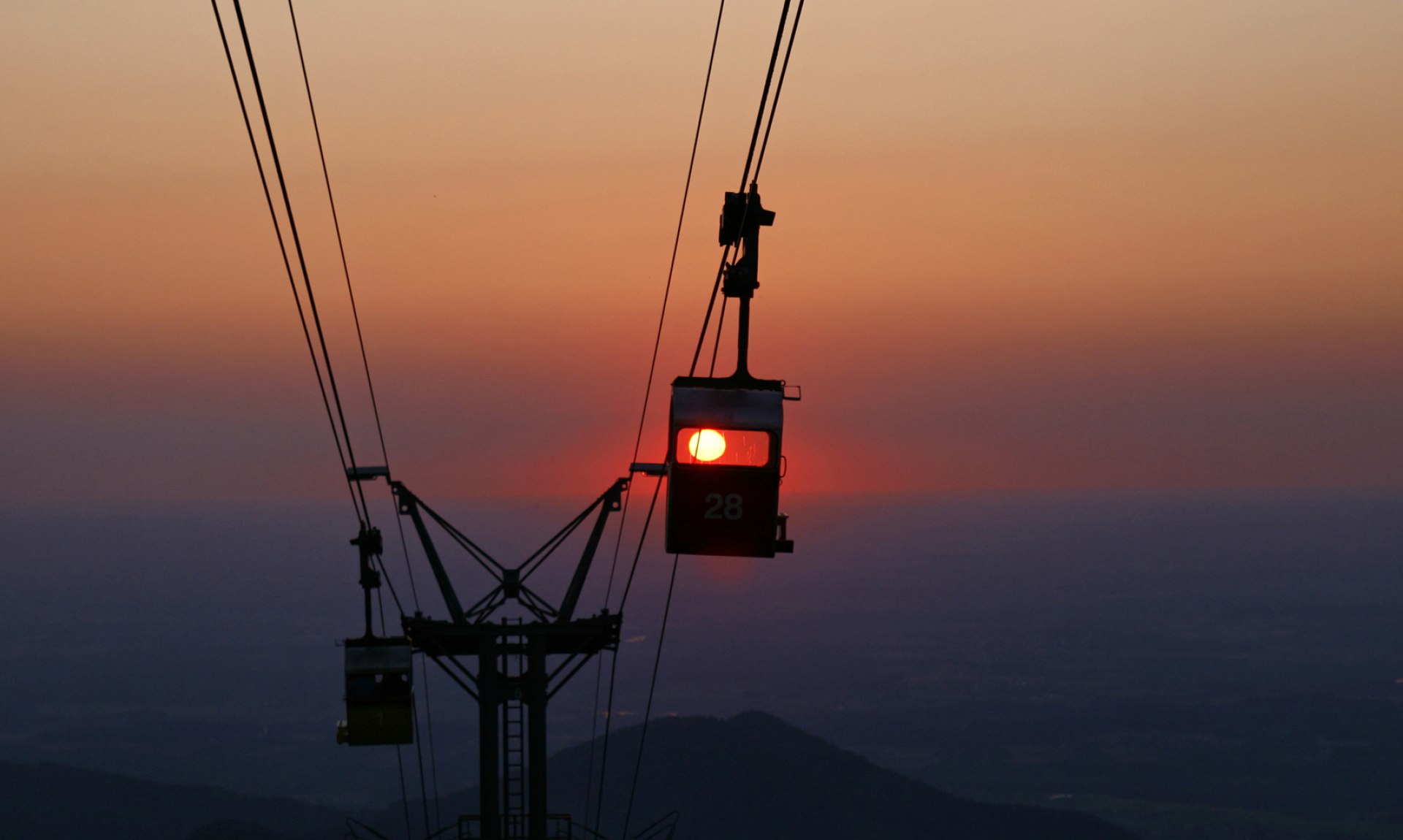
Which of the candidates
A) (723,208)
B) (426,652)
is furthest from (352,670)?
(723,208)

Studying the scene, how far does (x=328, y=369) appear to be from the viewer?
1323 cm

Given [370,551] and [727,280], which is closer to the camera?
[727,280]

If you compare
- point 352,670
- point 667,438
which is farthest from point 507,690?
point 667,438

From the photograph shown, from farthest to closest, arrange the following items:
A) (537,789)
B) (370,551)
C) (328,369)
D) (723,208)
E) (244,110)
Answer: (370,551) → (537,789) → (723,208) → (328,369) → (244,110)

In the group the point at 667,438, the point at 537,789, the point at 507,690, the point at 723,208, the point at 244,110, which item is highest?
the point at 723,208

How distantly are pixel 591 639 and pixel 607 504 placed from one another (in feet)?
8.73

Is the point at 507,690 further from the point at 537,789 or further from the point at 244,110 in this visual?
the point at 244,110

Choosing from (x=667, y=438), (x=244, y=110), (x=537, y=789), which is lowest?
(x=537, y=789)

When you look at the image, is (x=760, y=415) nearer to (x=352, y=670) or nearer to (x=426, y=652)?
(x=426, y=652)

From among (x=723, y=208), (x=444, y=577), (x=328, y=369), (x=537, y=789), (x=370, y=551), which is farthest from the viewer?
(x=370, y=551)

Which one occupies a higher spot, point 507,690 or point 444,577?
point 444,577

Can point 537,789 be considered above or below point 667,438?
below

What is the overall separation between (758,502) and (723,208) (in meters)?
2.97

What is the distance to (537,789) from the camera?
18125 mm
